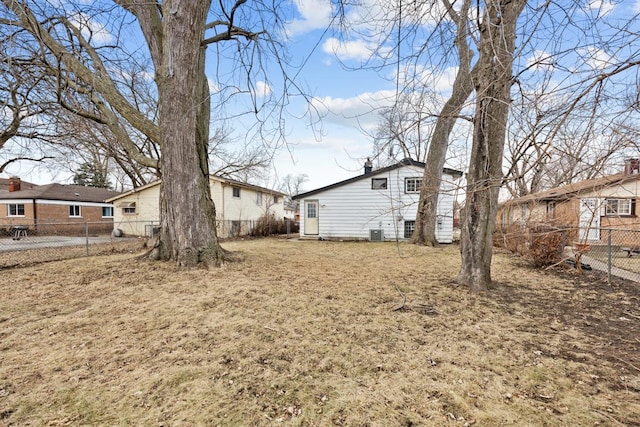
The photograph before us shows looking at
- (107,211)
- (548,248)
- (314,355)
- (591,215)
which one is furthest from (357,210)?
(107,211)

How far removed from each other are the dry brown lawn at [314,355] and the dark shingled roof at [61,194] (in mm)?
19307

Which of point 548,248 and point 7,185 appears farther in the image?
point 7,185

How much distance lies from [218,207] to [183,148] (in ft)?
34.3

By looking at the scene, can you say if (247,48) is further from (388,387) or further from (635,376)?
(635,376)

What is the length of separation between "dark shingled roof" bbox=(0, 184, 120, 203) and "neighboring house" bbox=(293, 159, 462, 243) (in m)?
17.2

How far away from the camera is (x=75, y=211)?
21.0m

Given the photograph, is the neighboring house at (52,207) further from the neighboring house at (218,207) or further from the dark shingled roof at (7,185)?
the dark shingled roof at (7,185)

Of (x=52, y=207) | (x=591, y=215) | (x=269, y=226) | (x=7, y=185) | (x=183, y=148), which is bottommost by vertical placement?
(x=269, y=226)

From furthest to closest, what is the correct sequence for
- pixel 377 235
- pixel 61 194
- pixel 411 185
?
pixel 61 194
pixel 377 235
pixel 411 185

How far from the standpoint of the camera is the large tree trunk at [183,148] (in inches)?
228

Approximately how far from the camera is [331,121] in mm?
3797

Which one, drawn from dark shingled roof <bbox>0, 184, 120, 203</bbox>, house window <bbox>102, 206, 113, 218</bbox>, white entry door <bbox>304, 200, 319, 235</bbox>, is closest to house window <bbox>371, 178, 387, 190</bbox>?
white entry door <bbox>304, 200, 319, 235</bbox>

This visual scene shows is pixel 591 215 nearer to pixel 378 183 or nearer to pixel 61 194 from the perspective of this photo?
pixel 378 183

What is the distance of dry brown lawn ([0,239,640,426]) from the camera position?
189 cm
